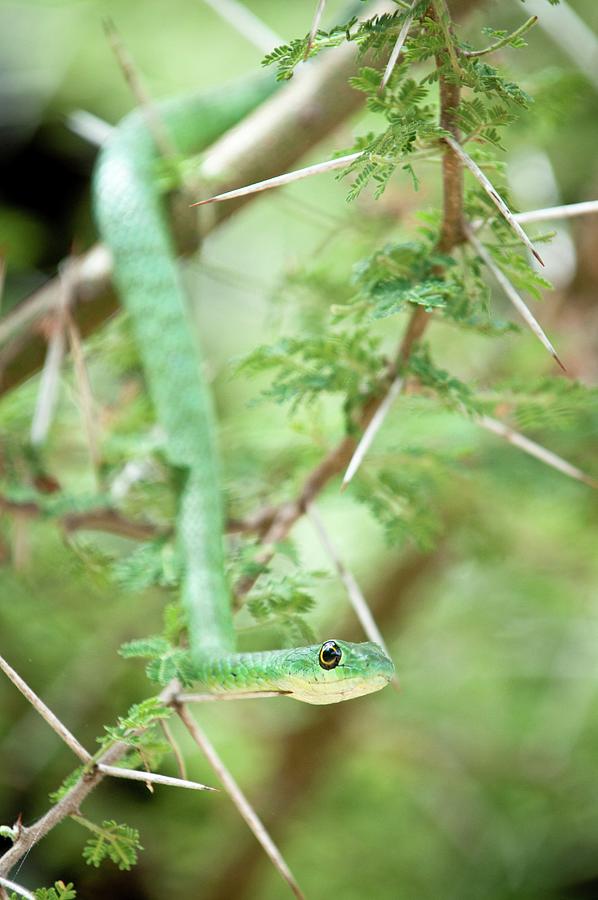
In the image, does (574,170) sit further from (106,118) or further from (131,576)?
(131,576)

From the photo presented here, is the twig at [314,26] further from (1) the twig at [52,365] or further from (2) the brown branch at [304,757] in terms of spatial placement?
(2) the brown branch at [304,757]

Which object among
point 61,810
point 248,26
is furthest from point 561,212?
point 248,26

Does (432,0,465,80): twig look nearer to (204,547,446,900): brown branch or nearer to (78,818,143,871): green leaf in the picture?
(78,818,143,871): green leaf

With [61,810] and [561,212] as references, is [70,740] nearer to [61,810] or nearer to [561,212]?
[61,810]

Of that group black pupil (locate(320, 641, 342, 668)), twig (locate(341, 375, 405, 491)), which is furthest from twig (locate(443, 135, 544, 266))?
black pupil (locate(320, 641, 342, 668))

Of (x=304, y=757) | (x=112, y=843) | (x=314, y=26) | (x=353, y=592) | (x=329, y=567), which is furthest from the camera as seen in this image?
(x=304, y=757)

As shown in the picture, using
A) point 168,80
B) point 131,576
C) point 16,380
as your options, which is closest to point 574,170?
point 168,80
